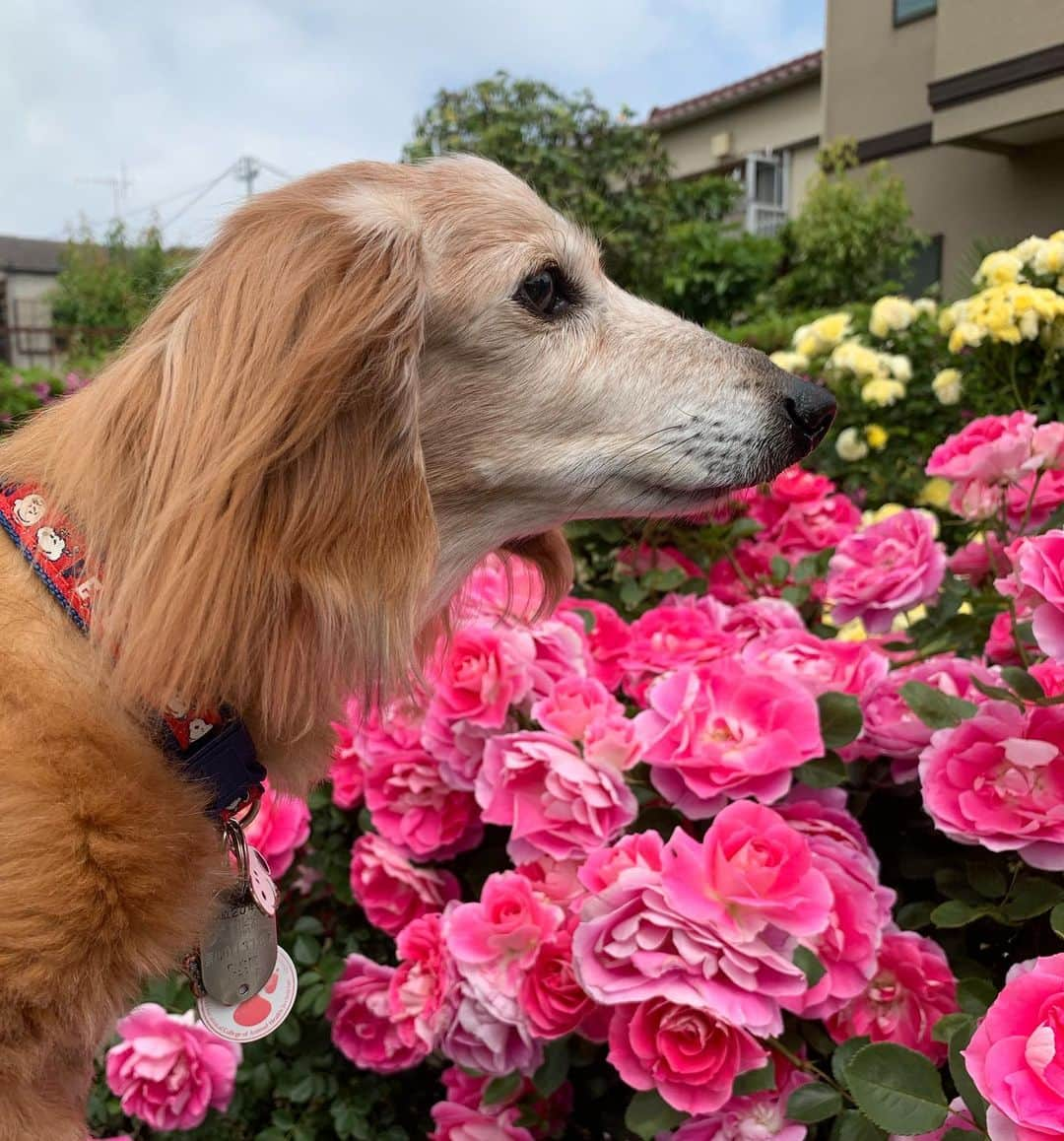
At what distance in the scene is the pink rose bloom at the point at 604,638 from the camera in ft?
6.95

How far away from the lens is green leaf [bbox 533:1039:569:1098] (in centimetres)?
155

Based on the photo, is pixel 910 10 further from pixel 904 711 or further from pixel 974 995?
pixel 974 995

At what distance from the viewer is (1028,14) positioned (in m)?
4.56

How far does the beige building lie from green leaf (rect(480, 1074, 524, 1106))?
334cm

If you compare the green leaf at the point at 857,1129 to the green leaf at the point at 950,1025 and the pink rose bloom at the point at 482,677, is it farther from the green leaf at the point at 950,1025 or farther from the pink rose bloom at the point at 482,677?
the pink rose bloom at the point at 482,677

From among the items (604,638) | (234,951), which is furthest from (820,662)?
(234,951)

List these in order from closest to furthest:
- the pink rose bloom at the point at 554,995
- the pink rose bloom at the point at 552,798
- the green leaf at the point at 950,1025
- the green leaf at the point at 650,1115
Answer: the green leaf at the point at 950,1025, the green leaf at the point at 650,1115, the pink rose bloom at the point at 554,995, the pink rose bloom at the point at 552,798

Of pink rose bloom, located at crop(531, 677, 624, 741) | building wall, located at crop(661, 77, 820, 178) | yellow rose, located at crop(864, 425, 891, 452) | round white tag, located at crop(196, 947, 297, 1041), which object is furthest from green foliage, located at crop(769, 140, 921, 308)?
round white tag, located at crop(196, 947, 297, 1041)

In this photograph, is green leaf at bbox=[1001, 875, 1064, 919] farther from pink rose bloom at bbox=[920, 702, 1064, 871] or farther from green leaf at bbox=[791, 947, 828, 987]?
green leaf at bbox=[791, 947, 828, 987]

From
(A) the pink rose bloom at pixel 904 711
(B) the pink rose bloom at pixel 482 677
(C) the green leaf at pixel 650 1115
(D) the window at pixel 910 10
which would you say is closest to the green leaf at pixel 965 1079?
(C) the green leaf at pixel 650 1115

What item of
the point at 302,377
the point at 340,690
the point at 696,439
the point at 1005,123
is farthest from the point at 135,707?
the point at 1005,123

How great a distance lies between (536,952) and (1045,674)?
87 centimetres

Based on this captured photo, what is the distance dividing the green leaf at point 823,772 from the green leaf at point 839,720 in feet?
0.08

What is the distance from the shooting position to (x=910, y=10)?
11.9 m
